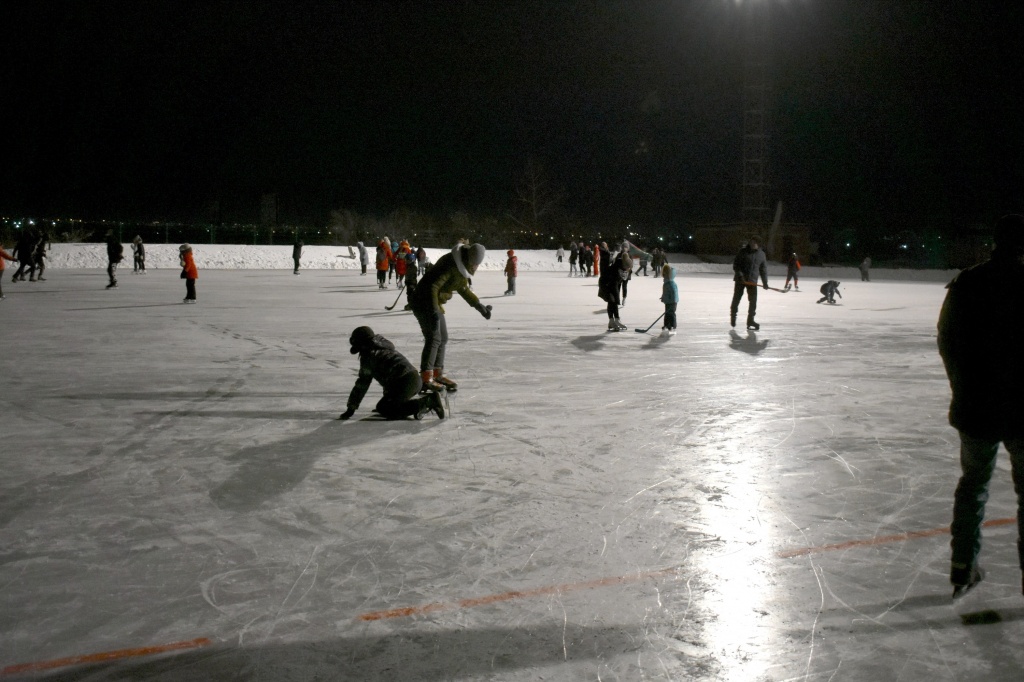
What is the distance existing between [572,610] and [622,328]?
1107 cm

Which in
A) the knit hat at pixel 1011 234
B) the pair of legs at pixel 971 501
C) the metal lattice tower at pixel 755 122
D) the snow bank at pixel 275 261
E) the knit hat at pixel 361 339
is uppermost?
the metal lattice tower at pixel 755 122

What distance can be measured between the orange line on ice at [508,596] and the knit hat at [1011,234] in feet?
5.60

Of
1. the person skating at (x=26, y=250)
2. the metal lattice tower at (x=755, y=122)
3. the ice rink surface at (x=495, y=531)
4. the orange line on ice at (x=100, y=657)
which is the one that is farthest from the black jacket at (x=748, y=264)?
the metal lattice tower at (x=755, y=122)

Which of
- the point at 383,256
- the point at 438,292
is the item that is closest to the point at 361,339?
the point at 438,292

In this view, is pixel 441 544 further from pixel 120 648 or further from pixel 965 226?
pixel 965 226

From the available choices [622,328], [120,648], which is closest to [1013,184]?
[622,328]

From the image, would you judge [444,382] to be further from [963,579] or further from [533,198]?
[533,198]

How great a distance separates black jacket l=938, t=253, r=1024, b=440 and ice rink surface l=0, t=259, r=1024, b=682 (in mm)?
668

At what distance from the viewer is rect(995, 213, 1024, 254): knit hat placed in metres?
3.07

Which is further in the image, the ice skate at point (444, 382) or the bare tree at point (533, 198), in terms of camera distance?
the bare tree at point (533, 198)

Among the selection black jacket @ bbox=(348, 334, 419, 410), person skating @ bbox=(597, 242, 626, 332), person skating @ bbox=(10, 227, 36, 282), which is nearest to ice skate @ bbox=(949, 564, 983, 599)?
black jacket @ bbox=(348, 334, 419, 410)

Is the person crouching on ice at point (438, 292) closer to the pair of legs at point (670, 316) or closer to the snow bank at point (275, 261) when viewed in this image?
the pair of legs at point (670, 316)

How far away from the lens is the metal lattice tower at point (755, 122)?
166 feet

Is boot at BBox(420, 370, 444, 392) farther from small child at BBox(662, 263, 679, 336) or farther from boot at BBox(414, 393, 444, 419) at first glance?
small child at BBox(662, 263, 679, 336)
